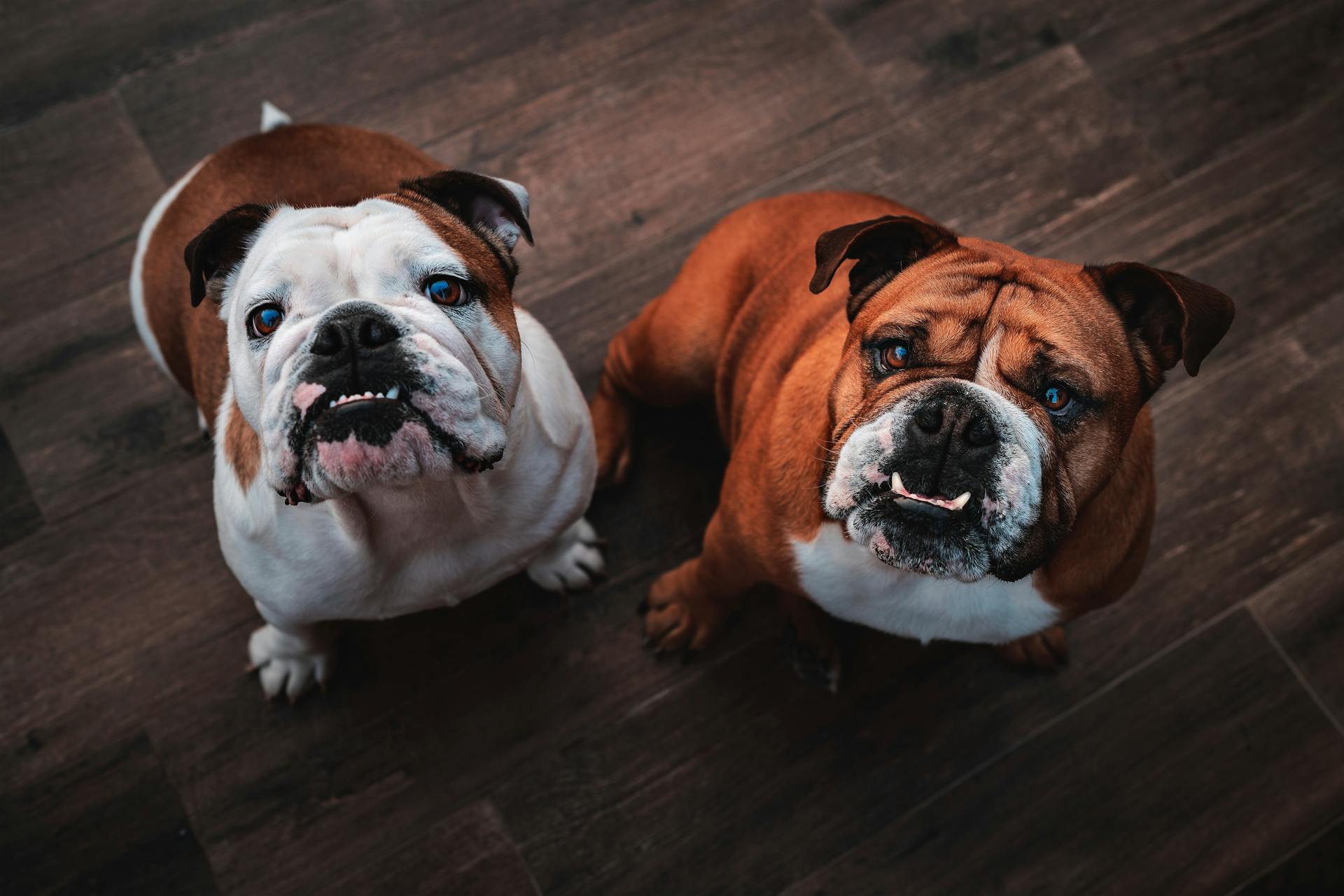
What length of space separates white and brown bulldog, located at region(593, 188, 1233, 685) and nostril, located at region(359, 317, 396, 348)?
88 centimetres

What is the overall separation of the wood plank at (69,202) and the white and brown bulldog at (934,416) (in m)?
2.19

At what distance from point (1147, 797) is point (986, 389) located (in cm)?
204

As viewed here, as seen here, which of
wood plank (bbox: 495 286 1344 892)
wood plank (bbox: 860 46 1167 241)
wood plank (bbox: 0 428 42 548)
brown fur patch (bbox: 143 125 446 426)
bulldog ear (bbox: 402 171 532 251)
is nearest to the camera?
bulldog ear (bbox: 402 171 532 251)

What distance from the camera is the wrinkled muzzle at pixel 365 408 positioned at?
1.86m

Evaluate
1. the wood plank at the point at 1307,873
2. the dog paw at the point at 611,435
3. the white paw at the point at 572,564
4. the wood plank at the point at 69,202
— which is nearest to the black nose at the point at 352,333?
the white paw at the point at 572,564

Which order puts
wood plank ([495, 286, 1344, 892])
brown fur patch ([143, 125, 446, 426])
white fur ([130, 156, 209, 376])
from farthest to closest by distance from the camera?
1. wood plank ([495, 286, 1344, 892])
2. white fur ([130, 156, 209, 376])
3. brown fur patch ([143, 125, 446, 426])

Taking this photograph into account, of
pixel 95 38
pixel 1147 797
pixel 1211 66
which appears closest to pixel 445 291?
pixel 95 38

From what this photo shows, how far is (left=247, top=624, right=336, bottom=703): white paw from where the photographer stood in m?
3.06

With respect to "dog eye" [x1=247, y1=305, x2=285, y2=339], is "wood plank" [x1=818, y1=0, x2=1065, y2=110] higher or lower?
lower

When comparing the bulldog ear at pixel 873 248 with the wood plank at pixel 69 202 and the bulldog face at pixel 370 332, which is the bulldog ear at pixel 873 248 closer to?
the bulldog face at pixel 370 332

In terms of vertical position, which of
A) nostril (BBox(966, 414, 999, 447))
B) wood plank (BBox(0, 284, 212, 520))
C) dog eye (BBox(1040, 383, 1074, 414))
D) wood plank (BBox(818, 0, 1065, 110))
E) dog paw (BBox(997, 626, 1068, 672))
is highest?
nostril (BBox(966, 414, 999, 447))

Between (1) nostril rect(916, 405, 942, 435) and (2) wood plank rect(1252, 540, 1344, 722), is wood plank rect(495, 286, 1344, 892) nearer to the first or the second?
(2) wood plank rect(1252, 540, 1344, 722)

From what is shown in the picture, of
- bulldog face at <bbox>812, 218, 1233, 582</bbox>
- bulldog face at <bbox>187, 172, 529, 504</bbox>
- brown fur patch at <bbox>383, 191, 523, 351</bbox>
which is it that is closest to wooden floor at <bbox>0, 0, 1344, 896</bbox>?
brown fur patch at <bbox>383, 191, 523, 351</bbox>

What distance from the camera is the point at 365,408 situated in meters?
1.86
